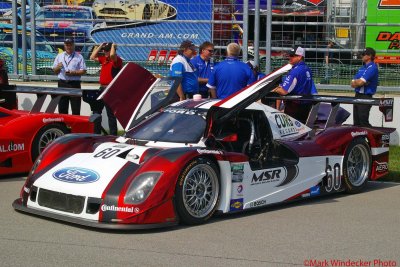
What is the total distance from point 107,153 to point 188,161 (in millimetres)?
915

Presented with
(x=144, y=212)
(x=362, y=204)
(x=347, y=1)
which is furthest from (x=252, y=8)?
(x=144, y=212)

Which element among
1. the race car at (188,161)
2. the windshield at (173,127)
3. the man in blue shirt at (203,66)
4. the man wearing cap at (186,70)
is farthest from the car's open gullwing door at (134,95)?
the man in blue shirt at (203,66)

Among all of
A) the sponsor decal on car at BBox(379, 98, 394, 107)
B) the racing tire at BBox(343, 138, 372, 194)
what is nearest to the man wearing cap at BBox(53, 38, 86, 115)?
A: the racing tire at BBox(343, 138, 372, 194)

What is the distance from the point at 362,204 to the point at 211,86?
3130 millimetres

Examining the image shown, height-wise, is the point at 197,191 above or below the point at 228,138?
below

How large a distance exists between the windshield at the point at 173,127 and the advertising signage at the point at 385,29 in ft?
21.5

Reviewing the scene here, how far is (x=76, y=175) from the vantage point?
22.9ft

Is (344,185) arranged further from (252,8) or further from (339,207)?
(252,8)

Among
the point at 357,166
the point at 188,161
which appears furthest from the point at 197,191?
the point at 357,166

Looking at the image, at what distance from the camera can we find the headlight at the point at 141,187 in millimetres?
6629

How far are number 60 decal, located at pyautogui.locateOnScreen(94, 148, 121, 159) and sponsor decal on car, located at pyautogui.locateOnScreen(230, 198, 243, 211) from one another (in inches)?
48.8

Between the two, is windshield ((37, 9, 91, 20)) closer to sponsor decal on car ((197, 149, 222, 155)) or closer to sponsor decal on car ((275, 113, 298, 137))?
sponsor decal on car ((275, 113, 298, 137))

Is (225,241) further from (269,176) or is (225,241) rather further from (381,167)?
(381,167)

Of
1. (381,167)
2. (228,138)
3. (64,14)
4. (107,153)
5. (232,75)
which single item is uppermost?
(64,14)
